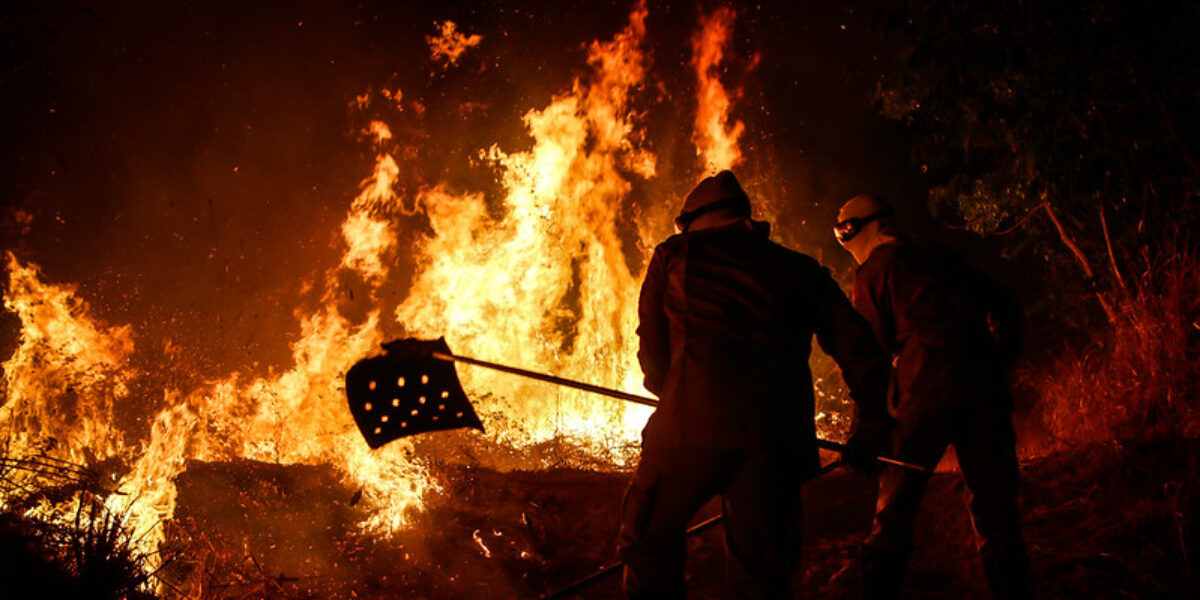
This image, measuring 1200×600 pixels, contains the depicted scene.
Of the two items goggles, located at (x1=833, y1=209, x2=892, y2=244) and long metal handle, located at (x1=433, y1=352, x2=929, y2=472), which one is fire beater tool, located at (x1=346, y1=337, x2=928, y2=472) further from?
goggles, located at (x1=833, y1=209, x2=892, y2=244)

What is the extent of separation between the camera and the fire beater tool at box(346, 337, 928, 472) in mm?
3068

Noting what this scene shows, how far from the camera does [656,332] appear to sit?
253 centimetres

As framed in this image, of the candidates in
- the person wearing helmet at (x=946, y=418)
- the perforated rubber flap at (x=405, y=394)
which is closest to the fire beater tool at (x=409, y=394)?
the perforated rubber flap at (x=405, y=394)

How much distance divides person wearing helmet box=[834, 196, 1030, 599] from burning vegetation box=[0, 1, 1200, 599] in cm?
110

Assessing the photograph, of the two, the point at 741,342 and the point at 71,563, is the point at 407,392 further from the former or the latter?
the point at 71,563

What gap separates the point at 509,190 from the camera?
10.9 meters

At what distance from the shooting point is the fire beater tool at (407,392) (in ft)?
10.1

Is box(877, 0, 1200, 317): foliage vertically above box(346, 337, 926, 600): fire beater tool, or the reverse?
box(877, 0, 1200, 317): foliage

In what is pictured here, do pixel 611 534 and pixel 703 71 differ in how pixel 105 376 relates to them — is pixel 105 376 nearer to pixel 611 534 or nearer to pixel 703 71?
pixel 611 534

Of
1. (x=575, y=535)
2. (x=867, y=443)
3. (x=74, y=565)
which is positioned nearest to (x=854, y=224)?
(x=867, y=443)

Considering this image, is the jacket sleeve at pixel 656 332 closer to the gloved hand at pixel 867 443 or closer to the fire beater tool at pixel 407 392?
the fire beater tool at pixel 407 392

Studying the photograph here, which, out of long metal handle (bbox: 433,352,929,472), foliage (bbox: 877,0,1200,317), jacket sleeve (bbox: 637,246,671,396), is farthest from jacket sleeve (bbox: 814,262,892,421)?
foliage (bbox: 877,0,1200,317)

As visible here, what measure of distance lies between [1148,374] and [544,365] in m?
8.14

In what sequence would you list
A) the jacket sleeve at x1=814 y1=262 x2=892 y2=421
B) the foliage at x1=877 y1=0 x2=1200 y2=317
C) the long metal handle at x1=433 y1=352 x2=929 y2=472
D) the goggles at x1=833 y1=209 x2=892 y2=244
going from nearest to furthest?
the jacket sleeve at x1=814 y1=262 x2=892 y2=421
the long metal handle at x1=433 y1=352 x2=929 y2=472
the goggles at x1=833 y1=209 x2=892 y2=244
the foliage at x1=877 y1=0 x2=1200 y2=317
